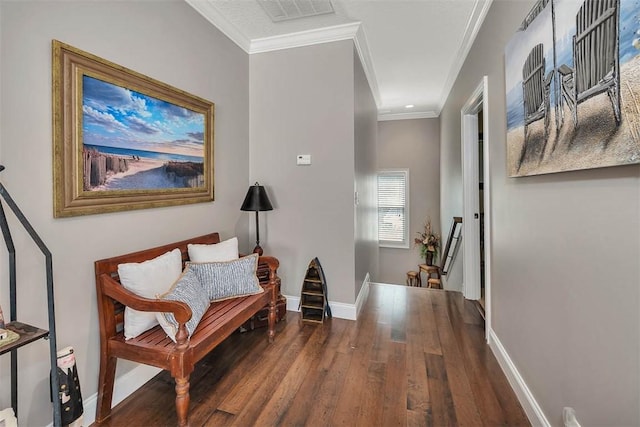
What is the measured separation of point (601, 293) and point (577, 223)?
0.28 meters

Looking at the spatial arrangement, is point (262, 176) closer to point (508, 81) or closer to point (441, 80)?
point (508, 81)

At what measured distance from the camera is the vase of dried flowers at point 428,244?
215 inches

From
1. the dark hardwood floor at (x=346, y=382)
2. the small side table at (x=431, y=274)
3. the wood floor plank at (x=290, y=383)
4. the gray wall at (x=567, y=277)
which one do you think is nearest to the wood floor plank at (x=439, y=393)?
the dark hardwood floor at (x=346, y=382)

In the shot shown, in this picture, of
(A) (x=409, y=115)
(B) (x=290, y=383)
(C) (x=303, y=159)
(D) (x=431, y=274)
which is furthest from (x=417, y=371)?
(A) (x=409, y=115)

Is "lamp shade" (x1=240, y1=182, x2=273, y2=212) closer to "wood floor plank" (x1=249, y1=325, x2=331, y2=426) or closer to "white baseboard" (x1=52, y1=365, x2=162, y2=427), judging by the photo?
"wood floor plank" (x1=249, y1=325, x2=331, y2=426)

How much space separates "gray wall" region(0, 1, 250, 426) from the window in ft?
14.8

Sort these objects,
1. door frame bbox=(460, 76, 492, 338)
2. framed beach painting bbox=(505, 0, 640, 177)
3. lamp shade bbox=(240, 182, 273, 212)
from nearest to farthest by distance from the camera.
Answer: framed beach painting bbox=(505, 0, 640, 177) < lamp shade bbox=(240, 182, 273, 212) < door frame bbox=(460, 76, 492, 338)

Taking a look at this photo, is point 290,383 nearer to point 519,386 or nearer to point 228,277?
point 228,277

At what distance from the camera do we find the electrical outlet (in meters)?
1.22

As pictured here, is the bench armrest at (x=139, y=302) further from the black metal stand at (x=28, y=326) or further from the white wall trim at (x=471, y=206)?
the white wall trim at (x=471, y=206)


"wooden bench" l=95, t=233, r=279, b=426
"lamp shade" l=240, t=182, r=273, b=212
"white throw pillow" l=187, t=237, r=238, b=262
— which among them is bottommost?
"wooden bench" l=95, t=233, r=279, b=426

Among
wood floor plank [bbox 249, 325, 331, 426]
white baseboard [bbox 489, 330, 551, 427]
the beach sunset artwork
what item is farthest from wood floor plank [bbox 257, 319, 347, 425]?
the beach sunset artwork

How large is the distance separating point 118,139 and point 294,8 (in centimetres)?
175

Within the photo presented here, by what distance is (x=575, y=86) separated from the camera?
1.16m
